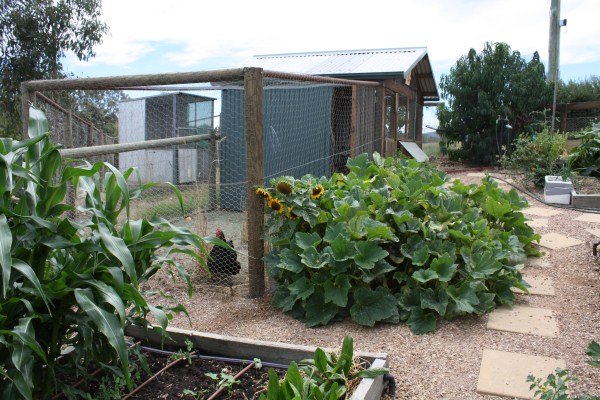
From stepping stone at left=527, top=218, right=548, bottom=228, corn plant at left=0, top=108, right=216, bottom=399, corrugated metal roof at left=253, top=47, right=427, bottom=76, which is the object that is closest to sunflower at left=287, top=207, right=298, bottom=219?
corn plant at left=0, top=108, right=216, bottom=399

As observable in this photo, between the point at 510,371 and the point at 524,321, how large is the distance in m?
0.72

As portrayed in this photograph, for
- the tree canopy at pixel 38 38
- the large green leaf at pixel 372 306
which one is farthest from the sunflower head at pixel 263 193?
the tree canopy at pixel 38 38

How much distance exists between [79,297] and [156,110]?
23.5 ft

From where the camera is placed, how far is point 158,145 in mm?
5133

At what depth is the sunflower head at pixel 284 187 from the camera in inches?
138

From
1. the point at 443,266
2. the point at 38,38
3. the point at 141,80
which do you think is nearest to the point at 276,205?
the point at 443,266

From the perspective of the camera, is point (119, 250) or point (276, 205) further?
point (276, 205)

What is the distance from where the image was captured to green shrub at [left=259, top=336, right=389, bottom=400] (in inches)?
67.9

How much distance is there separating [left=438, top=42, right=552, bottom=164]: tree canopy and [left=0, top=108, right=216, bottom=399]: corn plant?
1190 centimetres

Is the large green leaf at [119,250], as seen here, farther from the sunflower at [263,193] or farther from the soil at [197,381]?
the sunflower at [263,193]

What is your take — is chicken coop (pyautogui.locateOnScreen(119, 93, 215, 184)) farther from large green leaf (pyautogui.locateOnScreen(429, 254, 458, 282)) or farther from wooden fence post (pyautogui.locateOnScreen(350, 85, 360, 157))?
large green leaf (pyautogui.locateOnScreen(429, 254, 458, 282))

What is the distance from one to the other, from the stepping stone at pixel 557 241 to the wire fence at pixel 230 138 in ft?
7.44

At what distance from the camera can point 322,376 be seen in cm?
200

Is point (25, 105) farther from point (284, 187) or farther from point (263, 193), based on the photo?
point (284, 187)
